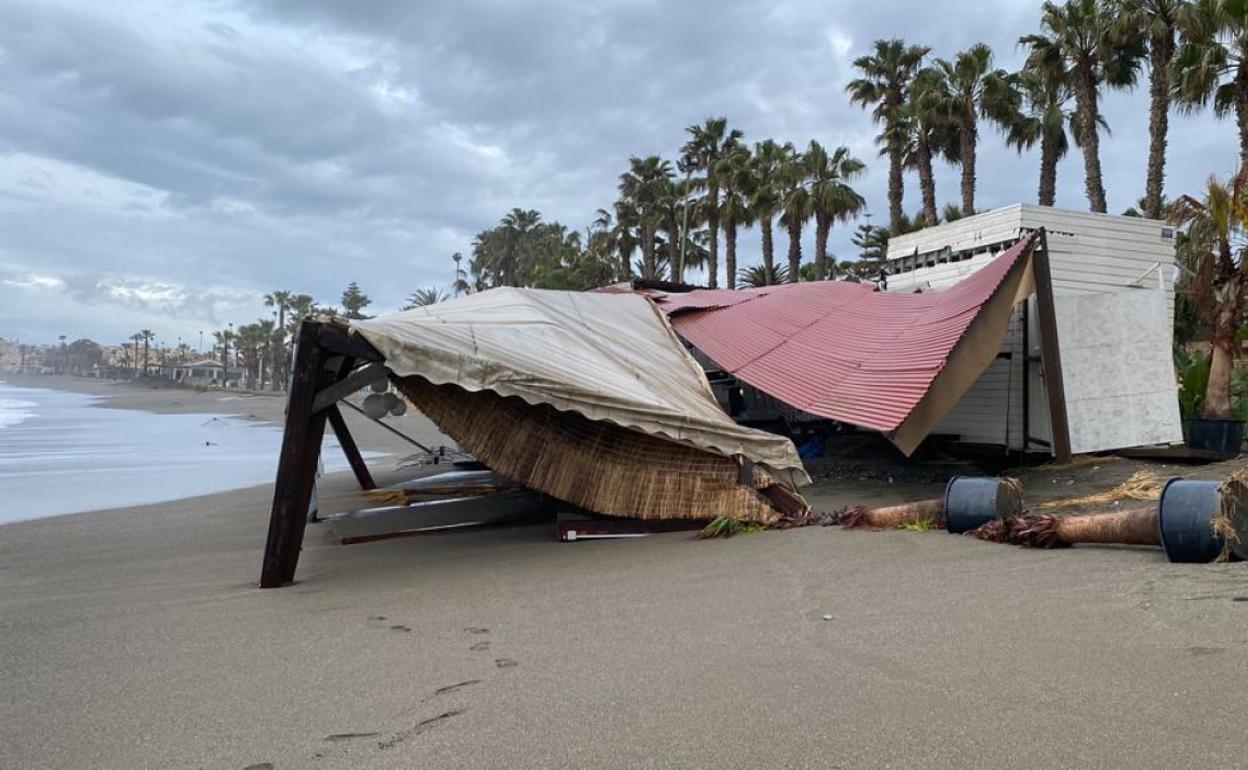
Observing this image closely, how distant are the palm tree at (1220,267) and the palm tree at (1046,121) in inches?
573

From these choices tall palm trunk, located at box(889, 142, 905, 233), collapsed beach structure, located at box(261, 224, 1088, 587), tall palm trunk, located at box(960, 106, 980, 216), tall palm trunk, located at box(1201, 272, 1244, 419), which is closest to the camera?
collapsed beach structure, located at box(261, 224, 1088, 587)

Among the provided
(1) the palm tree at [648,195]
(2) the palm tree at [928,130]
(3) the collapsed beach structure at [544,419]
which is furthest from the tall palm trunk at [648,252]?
(3) the collapsed beach structure at [544,419]

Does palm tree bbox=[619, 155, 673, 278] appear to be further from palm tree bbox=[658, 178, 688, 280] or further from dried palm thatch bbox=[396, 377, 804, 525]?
dried palm thatch bbox=[396, 377, 804, 525]

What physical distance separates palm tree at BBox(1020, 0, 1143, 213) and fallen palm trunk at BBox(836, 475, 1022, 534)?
21.0 metres

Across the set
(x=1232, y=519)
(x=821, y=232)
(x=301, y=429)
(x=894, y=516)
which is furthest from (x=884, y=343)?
(x=821, y=232)

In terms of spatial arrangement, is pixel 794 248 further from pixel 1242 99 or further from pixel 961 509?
pixel 961 509

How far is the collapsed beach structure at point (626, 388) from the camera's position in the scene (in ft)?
19.6

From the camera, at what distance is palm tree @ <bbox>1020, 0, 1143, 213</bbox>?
76.6ft

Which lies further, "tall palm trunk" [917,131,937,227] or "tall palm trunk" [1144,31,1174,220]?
"tall palm trunk" [917,131,937,227]

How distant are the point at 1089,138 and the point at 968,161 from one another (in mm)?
4194

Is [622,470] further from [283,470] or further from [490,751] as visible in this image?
[490,751]

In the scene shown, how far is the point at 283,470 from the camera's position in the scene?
19.5ft

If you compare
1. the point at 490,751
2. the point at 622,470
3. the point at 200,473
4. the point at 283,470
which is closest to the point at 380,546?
the point at 283,470

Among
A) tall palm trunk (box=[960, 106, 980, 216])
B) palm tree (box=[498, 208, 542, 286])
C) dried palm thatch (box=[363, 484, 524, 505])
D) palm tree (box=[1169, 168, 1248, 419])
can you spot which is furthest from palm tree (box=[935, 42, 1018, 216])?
palm tree (box=[498, 208, 542, 286])
